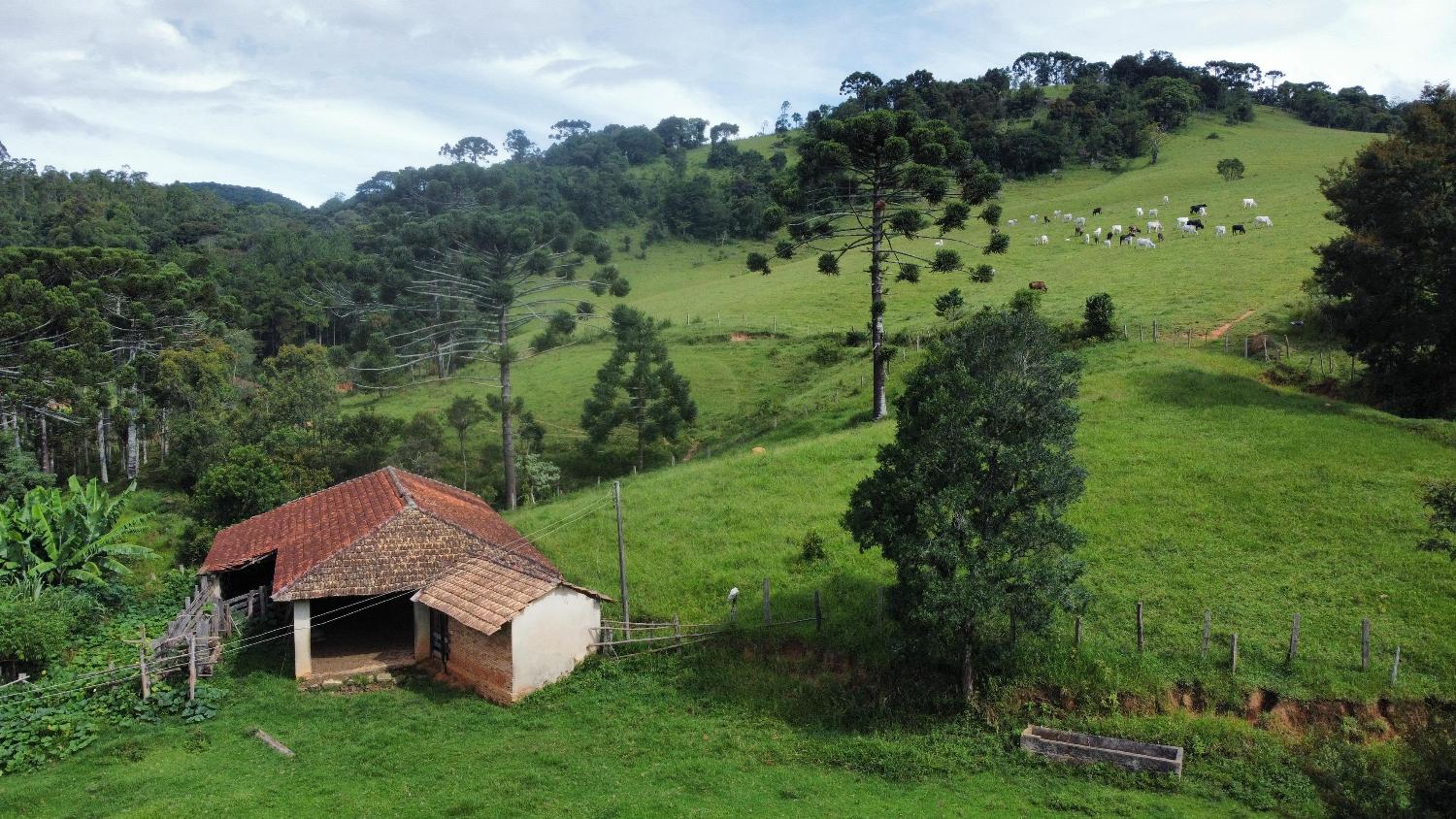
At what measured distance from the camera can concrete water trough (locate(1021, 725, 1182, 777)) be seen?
527 inches

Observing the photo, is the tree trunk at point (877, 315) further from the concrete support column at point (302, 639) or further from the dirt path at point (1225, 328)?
the concrete support column at point (302, 639)

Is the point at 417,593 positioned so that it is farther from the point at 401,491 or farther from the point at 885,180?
the point at 885,180

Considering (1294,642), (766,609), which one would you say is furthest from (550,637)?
(1294,642)

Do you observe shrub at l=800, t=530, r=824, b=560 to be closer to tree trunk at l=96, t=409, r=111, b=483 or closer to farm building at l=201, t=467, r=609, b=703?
farm building at l=201, t=467, r=609, b=703

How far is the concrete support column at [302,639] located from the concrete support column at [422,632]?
82.8 inches

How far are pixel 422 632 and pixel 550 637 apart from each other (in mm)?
3549

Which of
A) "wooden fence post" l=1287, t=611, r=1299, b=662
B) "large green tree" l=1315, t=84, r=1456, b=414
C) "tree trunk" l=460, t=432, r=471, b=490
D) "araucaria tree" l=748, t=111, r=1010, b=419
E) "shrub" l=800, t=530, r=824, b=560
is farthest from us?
"tree trunk" l=460, t=432, r=471, b=490

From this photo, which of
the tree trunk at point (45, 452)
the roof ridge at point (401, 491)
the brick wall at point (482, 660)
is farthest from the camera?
the tree trunk at point (45, 452)

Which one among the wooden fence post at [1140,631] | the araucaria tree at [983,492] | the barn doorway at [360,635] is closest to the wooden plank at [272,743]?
the barn doorway at [360,635]

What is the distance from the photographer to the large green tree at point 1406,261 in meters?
24.1

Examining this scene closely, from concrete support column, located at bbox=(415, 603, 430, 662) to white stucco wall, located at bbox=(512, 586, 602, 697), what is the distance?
10.6ft

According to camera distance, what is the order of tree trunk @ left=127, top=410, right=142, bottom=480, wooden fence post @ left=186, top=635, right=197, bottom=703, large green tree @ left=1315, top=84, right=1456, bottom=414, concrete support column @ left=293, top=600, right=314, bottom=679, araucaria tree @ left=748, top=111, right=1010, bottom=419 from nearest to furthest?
1. wooden fence post @ left=186, top=635, right=197, bottom=703
2. concrete support column @ left=293, top=600, right=314, bottom=679
3. large green tree @ left=1315, top=84, right=1456, bottom=414
4. araucaria tree @ left=748, top=111, right=1010, bottom=419
5. tree trunk @ left=127, top=410, right=142, bottom=480

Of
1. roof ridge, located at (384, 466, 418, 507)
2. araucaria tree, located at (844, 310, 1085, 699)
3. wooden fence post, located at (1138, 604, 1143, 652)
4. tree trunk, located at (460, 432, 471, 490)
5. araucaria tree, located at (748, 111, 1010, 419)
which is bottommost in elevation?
tree trunk, located at (460, 432, 471, 490)

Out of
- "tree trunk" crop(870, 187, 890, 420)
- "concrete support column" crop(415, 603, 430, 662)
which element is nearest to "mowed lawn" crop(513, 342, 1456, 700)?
"tree trunk" crop(870, 187, 890, 420)
